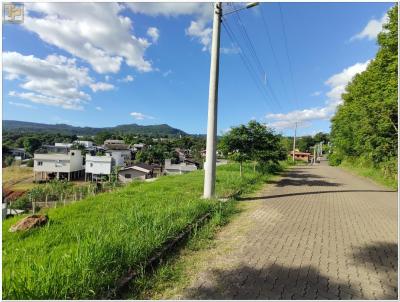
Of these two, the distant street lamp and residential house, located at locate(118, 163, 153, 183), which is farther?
residential house, located at locate(118, 163, 153, 183)

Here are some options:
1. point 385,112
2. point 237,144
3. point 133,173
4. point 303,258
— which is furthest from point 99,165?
point 303,258

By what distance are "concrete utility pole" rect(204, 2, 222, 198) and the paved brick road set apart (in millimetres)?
1585

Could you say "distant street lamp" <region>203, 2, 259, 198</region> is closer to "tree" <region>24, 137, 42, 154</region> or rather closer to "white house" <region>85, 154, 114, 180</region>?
"tree" <region>24, 137, 42, 154</region>

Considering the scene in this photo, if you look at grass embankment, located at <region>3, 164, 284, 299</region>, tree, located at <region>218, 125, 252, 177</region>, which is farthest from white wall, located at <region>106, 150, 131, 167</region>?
grass embankment, located at <region>3, 164, 284, 299</region>

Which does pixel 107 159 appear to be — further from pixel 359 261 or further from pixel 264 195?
pixel 359 261

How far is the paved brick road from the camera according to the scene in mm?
3193

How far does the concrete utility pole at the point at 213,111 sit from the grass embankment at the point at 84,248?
1514 mm

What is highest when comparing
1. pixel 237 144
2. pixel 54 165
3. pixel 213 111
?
pixel 213 111

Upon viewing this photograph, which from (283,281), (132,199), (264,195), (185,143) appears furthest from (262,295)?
(185,143)

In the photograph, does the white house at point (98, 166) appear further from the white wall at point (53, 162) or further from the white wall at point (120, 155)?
the white wall at point (120, 155)

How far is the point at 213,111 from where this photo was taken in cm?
827

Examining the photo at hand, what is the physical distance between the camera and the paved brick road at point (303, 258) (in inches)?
126

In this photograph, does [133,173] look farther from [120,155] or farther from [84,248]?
[84,248]

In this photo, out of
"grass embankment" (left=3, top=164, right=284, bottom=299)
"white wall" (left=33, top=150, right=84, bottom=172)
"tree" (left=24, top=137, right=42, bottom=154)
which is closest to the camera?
"grass embankment" (left=3, top=164, right=284, bottom=299)
